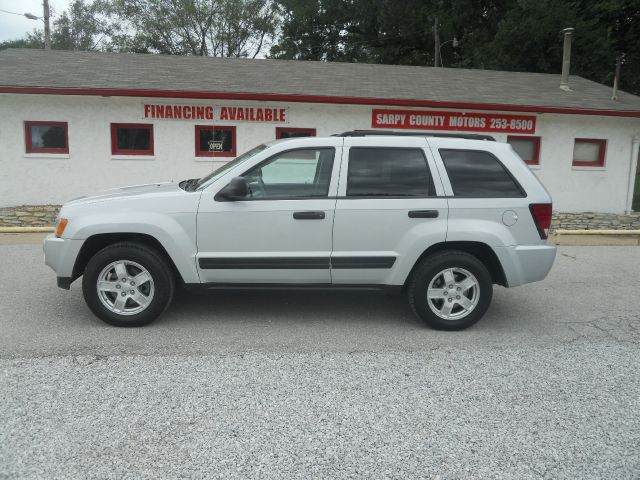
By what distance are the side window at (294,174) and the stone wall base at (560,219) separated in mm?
8468

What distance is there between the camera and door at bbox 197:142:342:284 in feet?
16.3

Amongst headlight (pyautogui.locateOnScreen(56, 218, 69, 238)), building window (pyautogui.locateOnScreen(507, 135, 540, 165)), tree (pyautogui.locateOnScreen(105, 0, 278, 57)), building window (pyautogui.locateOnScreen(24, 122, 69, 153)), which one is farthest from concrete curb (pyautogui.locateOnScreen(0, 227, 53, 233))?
tree (pyautogui.locateOnScreen(105, 0, 278, 57))

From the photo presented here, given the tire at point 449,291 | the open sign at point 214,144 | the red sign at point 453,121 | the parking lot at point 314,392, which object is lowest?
the parking lot at point 314,392

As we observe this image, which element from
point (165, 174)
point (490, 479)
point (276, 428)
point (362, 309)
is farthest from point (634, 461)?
point (165, 174)

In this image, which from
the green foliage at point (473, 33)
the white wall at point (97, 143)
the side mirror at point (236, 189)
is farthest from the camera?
the green foliage at point (473, 33)

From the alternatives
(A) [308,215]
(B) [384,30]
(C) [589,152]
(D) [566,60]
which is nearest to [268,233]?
A: (A) [308,215]

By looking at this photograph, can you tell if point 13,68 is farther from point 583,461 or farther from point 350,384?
point 583,461

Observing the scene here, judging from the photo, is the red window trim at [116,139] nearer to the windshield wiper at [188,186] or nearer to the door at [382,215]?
the windshield wiper at [188,186]

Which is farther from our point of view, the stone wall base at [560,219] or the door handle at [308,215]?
the stone wall base at [560,219]

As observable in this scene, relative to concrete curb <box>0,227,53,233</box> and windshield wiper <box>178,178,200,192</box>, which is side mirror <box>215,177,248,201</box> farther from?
concrete curb <box>0,227,53,233</box>

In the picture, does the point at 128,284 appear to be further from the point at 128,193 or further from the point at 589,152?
the point at 589,152

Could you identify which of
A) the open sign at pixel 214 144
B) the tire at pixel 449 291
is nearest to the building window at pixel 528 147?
the open sign at pixel 214 144

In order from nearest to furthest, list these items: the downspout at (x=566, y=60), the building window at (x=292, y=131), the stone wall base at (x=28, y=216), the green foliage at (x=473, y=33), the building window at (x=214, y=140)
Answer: the stone wall base at (x=28, y=216), the building window at (x=214, y=140), the building window at (x=292, y=131), the downspout at (x=566, y=60), the green foliage at (x=473, y=33)

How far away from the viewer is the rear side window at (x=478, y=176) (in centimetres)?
521
